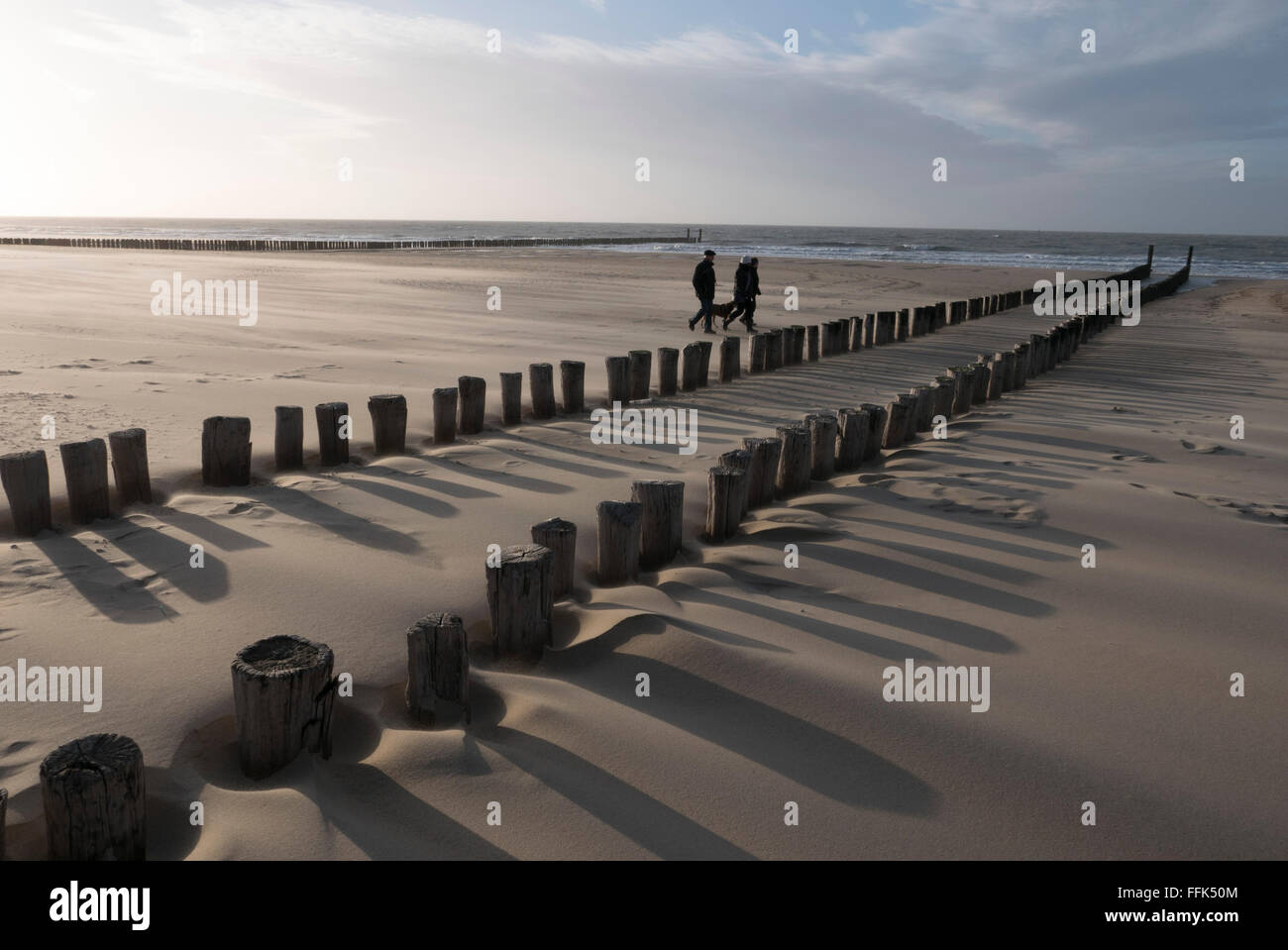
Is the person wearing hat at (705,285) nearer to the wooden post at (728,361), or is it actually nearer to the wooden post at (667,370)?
the wooden post at (728,361)

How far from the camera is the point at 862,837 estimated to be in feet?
8.13

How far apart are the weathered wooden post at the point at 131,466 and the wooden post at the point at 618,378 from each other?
4.28 m

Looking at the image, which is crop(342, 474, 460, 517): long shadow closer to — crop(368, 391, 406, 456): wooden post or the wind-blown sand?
the wind-blown sand

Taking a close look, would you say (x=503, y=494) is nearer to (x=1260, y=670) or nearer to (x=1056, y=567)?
(x=1056, y=567)

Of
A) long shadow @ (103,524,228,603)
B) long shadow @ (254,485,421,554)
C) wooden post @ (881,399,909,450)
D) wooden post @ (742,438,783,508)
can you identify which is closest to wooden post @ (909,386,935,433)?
wooden post @ (881,399,909,450)

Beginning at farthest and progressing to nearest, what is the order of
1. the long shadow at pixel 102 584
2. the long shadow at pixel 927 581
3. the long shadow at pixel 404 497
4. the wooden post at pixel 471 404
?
the wooden post at pixel 471 404, the long shadow at pixel 404 497, the long shadow at pixel 927 581, the long shadow at pixel 102 584

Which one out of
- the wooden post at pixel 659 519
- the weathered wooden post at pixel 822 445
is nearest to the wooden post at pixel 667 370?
the weathered wooden post at pixel 822 445

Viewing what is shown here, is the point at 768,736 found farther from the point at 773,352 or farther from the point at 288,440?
the point at 773,352

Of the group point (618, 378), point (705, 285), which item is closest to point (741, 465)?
point (618, 378)

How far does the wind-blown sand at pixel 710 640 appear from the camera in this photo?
8.32ft

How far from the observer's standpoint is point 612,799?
262 cm
